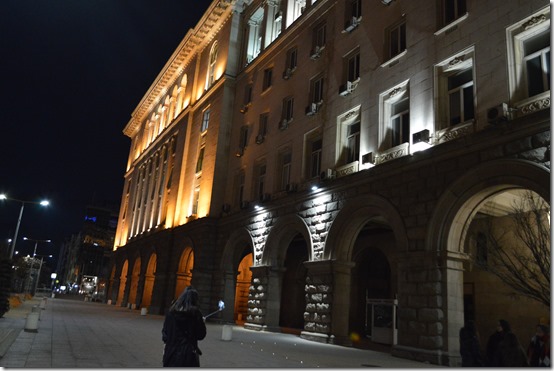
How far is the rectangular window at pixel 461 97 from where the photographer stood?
47.3 ft

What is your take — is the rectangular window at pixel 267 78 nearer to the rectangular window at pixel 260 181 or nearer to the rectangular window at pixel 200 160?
the rectangular window at pixel 260 181

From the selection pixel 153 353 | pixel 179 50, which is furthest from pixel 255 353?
pixel 179 50

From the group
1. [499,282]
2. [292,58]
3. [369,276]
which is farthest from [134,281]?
[499,282]

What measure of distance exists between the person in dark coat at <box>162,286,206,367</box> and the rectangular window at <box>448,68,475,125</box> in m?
10.9

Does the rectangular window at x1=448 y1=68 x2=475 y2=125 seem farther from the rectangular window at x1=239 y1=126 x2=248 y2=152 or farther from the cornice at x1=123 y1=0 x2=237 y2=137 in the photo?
the cornice at x1=123 y1=0 x2=237 y2=137

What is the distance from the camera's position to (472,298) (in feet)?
60.1

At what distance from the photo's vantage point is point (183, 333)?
656cm

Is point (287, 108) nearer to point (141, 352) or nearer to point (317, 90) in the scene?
point (317, 90)

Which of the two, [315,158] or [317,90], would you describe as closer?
[315,158]

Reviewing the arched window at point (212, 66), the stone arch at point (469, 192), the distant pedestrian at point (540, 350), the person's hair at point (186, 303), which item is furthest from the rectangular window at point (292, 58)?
the person's hair at point (186, 303)

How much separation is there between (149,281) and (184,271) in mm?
7717

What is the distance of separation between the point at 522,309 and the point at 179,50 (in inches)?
1275

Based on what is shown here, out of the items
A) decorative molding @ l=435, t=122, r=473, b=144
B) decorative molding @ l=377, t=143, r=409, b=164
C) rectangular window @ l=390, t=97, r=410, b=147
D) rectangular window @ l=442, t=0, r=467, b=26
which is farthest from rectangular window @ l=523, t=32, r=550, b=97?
rectangular window @ l=390, t=97, r=410, b=147

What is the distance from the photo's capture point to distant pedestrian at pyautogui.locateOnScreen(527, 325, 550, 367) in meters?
10.1
